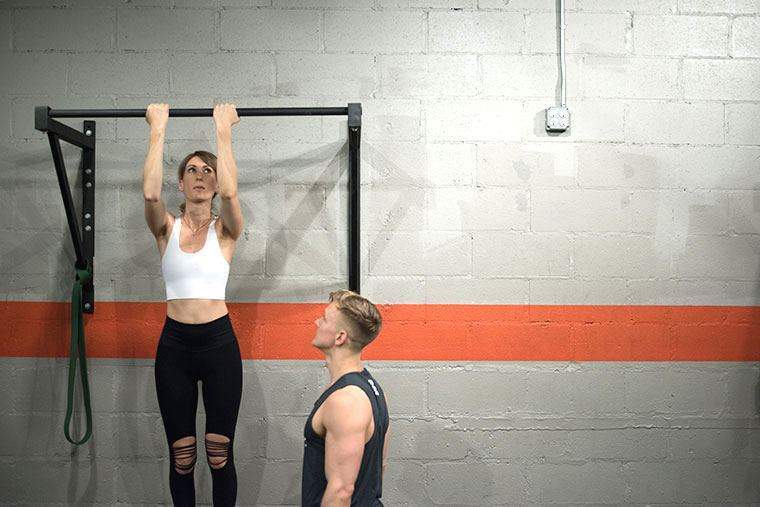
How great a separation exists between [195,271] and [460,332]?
3.81 feet

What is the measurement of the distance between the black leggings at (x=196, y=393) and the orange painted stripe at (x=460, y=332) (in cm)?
39

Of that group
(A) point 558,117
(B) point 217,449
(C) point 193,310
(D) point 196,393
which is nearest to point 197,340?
(C) point 193,310

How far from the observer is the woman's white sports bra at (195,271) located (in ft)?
7.65

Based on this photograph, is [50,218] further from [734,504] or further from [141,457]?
[734,504]

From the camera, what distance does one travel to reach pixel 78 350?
262 cm

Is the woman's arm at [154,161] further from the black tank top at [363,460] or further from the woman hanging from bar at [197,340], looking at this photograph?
the black tank top at [363,460]

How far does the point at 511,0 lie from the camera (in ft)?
9.14

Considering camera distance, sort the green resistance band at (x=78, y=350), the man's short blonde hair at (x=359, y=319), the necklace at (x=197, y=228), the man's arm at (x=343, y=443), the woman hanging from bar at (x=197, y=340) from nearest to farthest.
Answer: the man's arm at (x=343, y=443), the man's short blonde hair at (x=359, y=319), the woman hanging from bar at (x=197, y=340), the necklace at (x=197, y=228), the green resistance band at (x=78, y=350)

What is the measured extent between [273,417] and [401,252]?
92 cm

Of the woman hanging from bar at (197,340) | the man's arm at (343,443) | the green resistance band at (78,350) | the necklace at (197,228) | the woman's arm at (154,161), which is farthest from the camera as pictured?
the green resistance band at (78,350)

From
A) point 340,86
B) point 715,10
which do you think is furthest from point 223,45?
point 715,10

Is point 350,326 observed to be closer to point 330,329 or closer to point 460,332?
point 330,329

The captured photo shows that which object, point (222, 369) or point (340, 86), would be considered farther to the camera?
point (340, 86)

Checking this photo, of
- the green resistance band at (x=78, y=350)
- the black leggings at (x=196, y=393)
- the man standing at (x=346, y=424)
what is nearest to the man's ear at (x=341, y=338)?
the man standing at (x=346, y=424)
